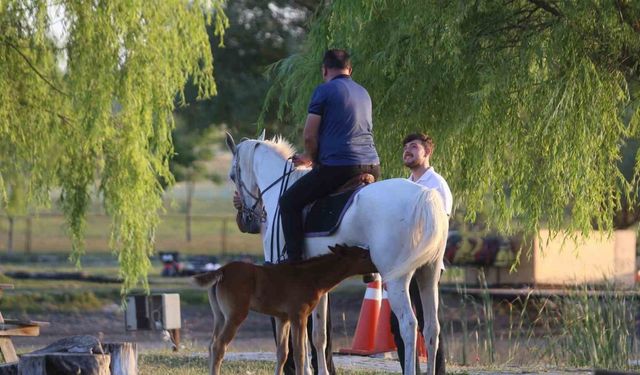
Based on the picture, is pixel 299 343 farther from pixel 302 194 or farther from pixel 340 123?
pixel 340 123

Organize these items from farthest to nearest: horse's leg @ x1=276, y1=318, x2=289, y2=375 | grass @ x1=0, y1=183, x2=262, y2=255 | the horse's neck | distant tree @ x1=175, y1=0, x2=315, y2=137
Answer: grass @ x1=0, y1=183, x2=262, y2=255 → distant tree @ x1=175, y1=0, x2=315, y2=137 → the horse's neck → horse's leg @ x1=276, y1=318, x2=289, y2=375

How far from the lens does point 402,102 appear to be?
44.7 feet

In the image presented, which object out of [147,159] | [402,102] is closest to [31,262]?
[147,159]

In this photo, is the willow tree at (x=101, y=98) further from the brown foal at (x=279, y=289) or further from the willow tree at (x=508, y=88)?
the brown foal at (x=279, y=289)

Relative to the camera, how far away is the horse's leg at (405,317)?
9.71 m

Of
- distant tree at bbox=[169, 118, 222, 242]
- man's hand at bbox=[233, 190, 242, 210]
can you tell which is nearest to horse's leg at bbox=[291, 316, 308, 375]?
man's hand at bbox=[233, 190, 242, 210]

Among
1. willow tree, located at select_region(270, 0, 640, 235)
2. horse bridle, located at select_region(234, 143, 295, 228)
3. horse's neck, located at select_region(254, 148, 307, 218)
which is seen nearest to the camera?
horse's neck, located at select_region(254, 148, 307, 218)

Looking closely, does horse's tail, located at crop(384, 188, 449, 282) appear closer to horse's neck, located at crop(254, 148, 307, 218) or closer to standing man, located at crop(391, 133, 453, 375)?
standing man, located at crop(391, 133, 453, 375)

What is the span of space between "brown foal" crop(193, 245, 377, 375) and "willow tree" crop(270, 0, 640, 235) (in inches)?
123

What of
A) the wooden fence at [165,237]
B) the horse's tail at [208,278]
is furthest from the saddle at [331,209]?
the wooden fence at [165,237]

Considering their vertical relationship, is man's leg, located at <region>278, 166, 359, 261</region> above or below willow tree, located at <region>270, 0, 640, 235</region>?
below

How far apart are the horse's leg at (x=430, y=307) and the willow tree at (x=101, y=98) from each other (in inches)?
280

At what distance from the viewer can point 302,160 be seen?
414 inches

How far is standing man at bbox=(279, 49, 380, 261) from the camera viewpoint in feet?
33.2
